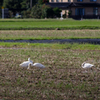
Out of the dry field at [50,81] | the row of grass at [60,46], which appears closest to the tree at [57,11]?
the row of grass at [60,46]

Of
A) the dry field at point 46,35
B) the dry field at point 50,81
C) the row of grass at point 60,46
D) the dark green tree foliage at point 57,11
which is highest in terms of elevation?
the dark green tree foliage at point 57,11

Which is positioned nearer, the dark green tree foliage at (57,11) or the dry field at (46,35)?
the dry field at (46,35)

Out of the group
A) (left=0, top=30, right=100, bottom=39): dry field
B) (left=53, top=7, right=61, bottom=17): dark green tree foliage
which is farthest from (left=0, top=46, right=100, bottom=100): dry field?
(left=53, top=7, right=61, bottom=17): dark green tree foliage

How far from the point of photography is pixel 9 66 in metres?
10.4

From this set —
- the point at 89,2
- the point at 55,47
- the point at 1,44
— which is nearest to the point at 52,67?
the point at 55,47

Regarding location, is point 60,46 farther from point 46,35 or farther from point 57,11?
point 57,11

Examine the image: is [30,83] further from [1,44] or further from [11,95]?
[1,44]

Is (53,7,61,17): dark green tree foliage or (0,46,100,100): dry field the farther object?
(53,7,61,17): dark green tree foliage

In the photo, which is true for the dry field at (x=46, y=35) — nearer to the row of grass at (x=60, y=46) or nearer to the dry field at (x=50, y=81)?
the row of grass at (x=60, y=46)

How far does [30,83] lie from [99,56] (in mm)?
5959

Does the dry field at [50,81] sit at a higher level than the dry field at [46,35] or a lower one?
lower

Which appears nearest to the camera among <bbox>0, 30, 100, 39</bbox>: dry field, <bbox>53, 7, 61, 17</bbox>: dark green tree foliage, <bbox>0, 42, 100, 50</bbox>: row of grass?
<bbox>0, 42, 100, 50</bbox>: row of grass

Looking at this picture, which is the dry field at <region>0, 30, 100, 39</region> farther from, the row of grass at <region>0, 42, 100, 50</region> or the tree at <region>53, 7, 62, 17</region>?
the tree at <region>53, 7, 62, 17</region>

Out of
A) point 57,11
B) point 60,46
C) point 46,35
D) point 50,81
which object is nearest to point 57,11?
point 57,11
